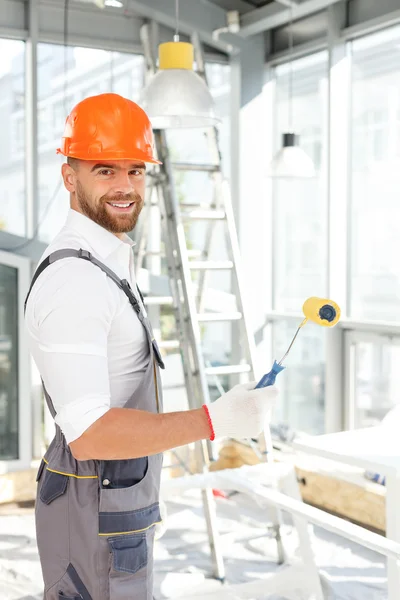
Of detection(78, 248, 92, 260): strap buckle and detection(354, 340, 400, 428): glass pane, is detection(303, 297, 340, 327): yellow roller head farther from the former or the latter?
detection(354, 340, 400, 428): glass pane

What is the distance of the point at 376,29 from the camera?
4.66 meters

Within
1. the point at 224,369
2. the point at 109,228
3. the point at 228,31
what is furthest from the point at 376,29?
the point at 109,228

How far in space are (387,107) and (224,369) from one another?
6.27 ft

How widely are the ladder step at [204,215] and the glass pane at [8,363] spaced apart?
1.55 meters

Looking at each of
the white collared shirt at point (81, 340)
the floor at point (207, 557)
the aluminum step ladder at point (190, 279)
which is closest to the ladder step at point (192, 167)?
the aluminum step ladder at point (190, 279)

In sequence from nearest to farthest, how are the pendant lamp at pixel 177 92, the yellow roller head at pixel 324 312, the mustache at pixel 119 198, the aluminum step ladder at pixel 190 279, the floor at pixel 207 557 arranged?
1. the mustache at pixel 119 198
2. the yellow roller head at pixel 324 312
3. the pendant lamp at pixel 177 92
4. the floor at pixel 207 557
5. the aluminum step ladder at pixel 190 279

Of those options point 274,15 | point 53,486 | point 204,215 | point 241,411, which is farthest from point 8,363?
point 241,411

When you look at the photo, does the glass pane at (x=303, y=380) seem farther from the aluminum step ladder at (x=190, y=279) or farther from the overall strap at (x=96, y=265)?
the overall strap at (x=96, y=265)

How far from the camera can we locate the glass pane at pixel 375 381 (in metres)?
4.70

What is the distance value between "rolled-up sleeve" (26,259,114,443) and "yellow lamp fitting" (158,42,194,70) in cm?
189

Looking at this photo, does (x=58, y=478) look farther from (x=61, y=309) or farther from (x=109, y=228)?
(x=109, y=228)

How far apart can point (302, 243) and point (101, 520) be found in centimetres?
398

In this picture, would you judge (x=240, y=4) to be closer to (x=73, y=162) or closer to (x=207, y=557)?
(x=207, y=557)

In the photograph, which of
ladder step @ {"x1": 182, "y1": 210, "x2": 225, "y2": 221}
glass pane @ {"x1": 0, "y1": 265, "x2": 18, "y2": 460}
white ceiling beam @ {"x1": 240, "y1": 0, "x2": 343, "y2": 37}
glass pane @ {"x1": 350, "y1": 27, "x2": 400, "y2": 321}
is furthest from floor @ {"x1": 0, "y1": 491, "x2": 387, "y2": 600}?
white ceiling beam @ {"x1": 240, "y1": 0, "x2": 343, "y2": 37}
